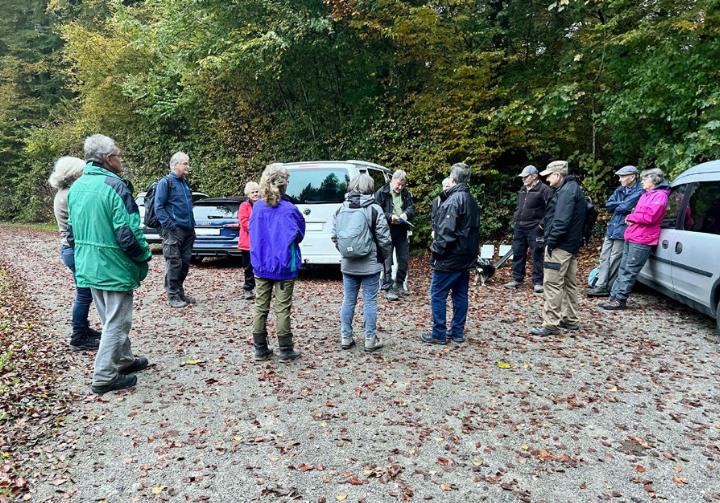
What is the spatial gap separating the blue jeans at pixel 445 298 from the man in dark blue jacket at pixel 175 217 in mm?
3667

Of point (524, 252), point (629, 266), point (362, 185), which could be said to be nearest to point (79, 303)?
point (362, 185)

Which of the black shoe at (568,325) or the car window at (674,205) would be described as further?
the car window at (674,205)

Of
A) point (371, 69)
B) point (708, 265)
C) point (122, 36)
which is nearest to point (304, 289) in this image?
point (708, 265)

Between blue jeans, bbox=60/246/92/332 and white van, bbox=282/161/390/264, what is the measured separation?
140 inches

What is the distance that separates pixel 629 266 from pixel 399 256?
326 cm

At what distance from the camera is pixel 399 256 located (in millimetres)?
7438

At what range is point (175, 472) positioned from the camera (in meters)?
3.03

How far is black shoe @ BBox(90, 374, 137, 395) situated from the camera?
13.3ft

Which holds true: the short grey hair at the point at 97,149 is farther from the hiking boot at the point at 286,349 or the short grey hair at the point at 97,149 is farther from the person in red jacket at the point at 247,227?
the person in red jacket at the point at 247,227

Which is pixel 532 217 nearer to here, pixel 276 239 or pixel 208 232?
pixel 276 239

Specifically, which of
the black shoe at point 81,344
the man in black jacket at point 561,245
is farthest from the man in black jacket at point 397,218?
the black shoe at point 81,344

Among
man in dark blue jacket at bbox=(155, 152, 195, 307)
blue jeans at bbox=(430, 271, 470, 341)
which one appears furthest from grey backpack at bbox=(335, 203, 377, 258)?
man in dark blue jacket at bbox=(155, 152, 195, 307)

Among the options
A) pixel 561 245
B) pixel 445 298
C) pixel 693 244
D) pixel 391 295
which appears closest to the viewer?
pixel 445 298

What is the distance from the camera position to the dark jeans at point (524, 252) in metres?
7.62
